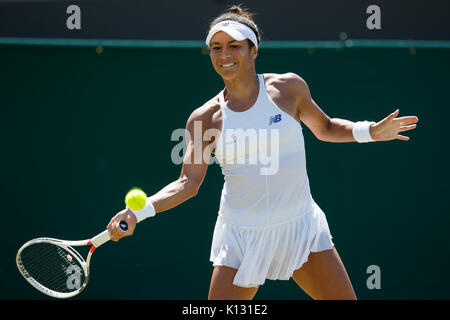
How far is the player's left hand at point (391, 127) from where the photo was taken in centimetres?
320

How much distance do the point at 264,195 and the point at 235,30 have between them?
746 millimetres

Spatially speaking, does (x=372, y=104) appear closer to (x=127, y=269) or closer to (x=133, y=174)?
(x=133, y=174)

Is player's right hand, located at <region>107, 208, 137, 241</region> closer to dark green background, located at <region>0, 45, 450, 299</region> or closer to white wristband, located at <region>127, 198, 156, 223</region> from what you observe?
white wristband, located at <region>127, 198, 156, 223</region>

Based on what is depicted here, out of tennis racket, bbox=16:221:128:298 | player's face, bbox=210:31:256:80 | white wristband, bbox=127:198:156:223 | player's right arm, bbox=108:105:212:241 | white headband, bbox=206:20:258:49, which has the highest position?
white headband, bbox=206:20:258:49

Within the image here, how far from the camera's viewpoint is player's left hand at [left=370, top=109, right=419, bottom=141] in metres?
3.20

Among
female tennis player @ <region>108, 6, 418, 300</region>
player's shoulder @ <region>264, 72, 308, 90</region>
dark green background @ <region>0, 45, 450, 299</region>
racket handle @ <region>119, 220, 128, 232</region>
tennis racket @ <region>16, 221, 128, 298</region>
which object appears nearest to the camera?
racket handle @ <region>119, 220, 128, 232</region>

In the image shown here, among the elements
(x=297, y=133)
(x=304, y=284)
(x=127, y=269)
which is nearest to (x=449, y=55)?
(x=297, y=133)

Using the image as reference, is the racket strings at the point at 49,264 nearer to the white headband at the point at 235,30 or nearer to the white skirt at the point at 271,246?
the white skirt at the point at 271,246

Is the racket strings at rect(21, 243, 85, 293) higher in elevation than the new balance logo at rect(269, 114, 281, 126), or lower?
lower

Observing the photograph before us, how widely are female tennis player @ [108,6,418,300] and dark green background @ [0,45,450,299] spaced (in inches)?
56.9

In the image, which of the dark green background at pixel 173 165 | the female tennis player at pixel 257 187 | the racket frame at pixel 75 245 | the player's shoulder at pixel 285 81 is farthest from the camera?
the dark green background at pixel 173 165

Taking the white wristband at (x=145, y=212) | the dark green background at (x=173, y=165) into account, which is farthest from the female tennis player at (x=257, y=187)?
the dark green background at (x=173, y=165)

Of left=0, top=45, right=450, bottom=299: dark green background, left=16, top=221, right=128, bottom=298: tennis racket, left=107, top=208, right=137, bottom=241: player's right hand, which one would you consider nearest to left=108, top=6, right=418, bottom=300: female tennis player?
left=107, top=208, right=137, bottom=241: player's right hand

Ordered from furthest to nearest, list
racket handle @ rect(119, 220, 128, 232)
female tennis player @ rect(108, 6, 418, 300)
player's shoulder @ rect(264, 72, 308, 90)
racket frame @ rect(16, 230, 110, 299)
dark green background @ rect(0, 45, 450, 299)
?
1. dark green background @ rect(0, 45, 450, 299)
2. player's shoulder @ rect(264, 72, 308, 90)
3. female tennis player @ rect(108, 6, 418, 300)
4. racket frame @ rect(16, 230, 110, 299)
5. racket handle @ rect(119, 220, 128, 232)
